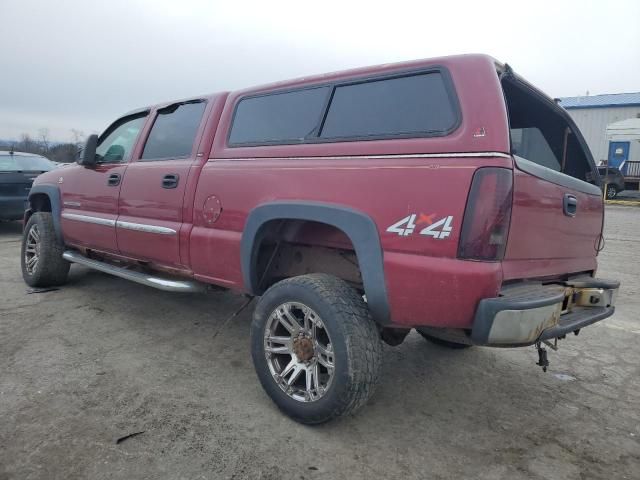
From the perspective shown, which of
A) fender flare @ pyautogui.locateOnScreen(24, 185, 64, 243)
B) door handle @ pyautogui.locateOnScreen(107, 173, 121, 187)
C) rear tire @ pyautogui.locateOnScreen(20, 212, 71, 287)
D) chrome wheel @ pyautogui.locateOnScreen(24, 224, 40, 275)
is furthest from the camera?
chrome wheel @ pyautogui.locateOnScreen(24, 224, 40, 275)

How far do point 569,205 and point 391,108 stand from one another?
3.74ft

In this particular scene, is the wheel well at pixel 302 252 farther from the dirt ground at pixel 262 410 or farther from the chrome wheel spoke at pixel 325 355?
the dirt ground at pixel 262 410

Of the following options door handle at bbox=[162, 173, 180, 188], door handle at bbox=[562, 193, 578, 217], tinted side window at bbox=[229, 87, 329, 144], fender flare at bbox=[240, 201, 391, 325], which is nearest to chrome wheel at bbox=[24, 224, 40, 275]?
door handle at bbox=[162, 173, 180, 188]

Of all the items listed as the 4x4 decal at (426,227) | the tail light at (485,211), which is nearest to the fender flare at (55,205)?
the 4x4 decal at (426,227)

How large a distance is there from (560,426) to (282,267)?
194cm

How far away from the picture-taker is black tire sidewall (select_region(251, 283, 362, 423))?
2.36m

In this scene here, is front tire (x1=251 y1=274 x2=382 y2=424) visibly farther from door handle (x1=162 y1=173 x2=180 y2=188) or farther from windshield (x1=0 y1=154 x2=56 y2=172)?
windshield (x1=0 y1=154 x2=56 y2=172)

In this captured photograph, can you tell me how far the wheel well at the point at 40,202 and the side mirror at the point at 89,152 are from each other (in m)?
1.15

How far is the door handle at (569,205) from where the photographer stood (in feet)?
8.48

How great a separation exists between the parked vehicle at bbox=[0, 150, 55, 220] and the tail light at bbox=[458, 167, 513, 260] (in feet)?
27.6

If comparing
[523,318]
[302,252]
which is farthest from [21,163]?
[523,318]

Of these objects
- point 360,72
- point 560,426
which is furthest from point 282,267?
point 560,426

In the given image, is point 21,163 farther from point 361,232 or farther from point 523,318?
point 523,318

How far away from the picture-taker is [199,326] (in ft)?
13.6
